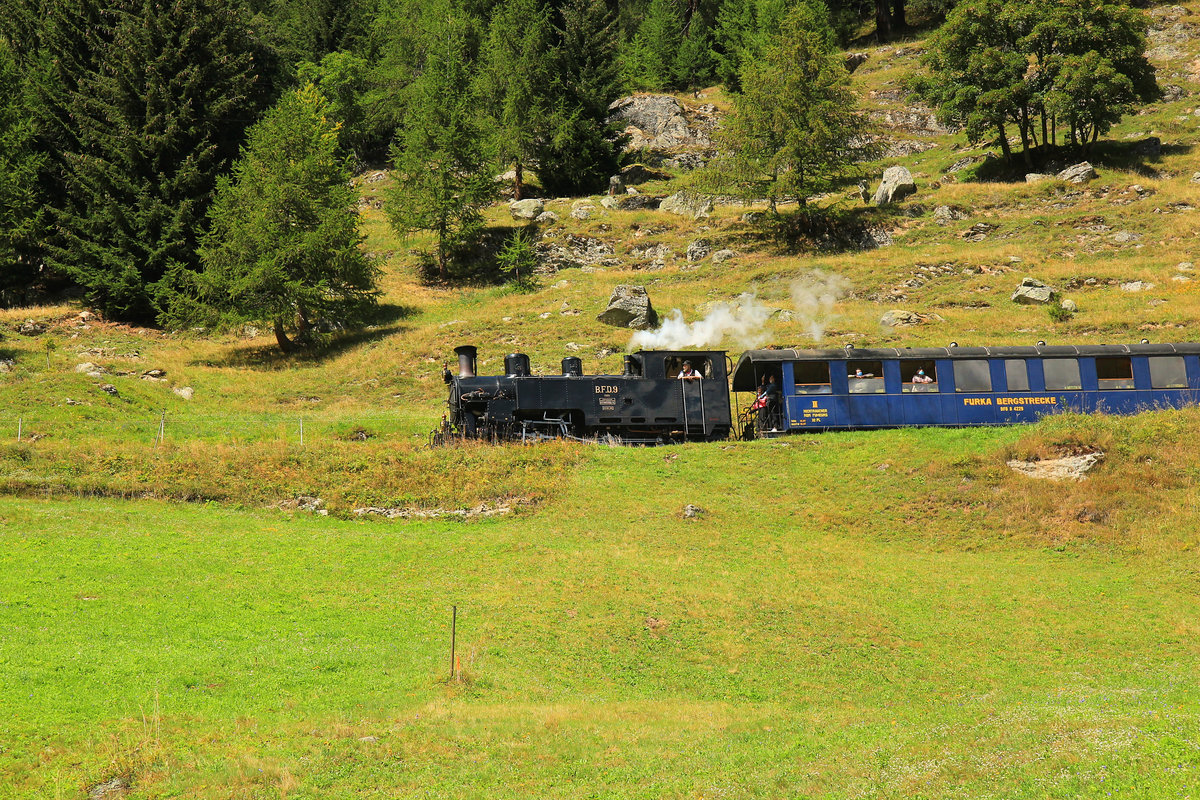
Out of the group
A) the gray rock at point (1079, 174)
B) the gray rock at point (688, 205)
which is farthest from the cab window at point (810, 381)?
the gray rock at point (1079, 174)

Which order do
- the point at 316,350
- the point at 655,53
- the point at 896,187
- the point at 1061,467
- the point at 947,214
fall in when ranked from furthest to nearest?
1. the point at 655,53
2. the point at 896,187
3. the point at 947,214
4. the point at 316,350
5. the point at 1061,467

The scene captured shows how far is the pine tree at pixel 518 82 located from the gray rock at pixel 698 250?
1954cm

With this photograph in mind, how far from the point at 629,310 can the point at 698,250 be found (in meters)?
16.9

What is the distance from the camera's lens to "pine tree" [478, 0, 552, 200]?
74000mm

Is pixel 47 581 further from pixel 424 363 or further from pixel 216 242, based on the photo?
pixel 216 242

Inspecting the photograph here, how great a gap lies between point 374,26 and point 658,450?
84904 mm

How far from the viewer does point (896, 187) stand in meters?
67.9

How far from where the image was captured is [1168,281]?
47438mm

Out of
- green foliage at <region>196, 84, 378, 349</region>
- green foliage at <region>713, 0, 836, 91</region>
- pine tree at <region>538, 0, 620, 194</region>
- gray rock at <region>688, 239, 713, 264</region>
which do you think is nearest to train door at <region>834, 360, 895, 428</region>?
green foliage at <region>196, 84, 378, 349</region>

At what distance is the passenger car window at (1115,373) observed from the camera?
31.6 meters

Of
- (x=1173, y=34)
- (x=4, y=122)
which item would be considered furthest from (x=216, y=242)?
(x=1173, y=34)

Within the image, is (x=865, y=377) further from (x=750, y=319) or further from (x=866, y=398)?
(x=750, y=319)

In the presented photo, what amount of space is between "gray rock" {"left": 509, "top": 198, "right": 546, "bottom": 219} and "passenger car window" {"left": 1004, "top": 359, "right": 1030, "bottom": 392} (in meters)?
48.1

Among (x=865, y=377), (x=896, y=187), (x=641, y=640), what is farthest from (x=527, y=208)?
(x=641, y=640)
